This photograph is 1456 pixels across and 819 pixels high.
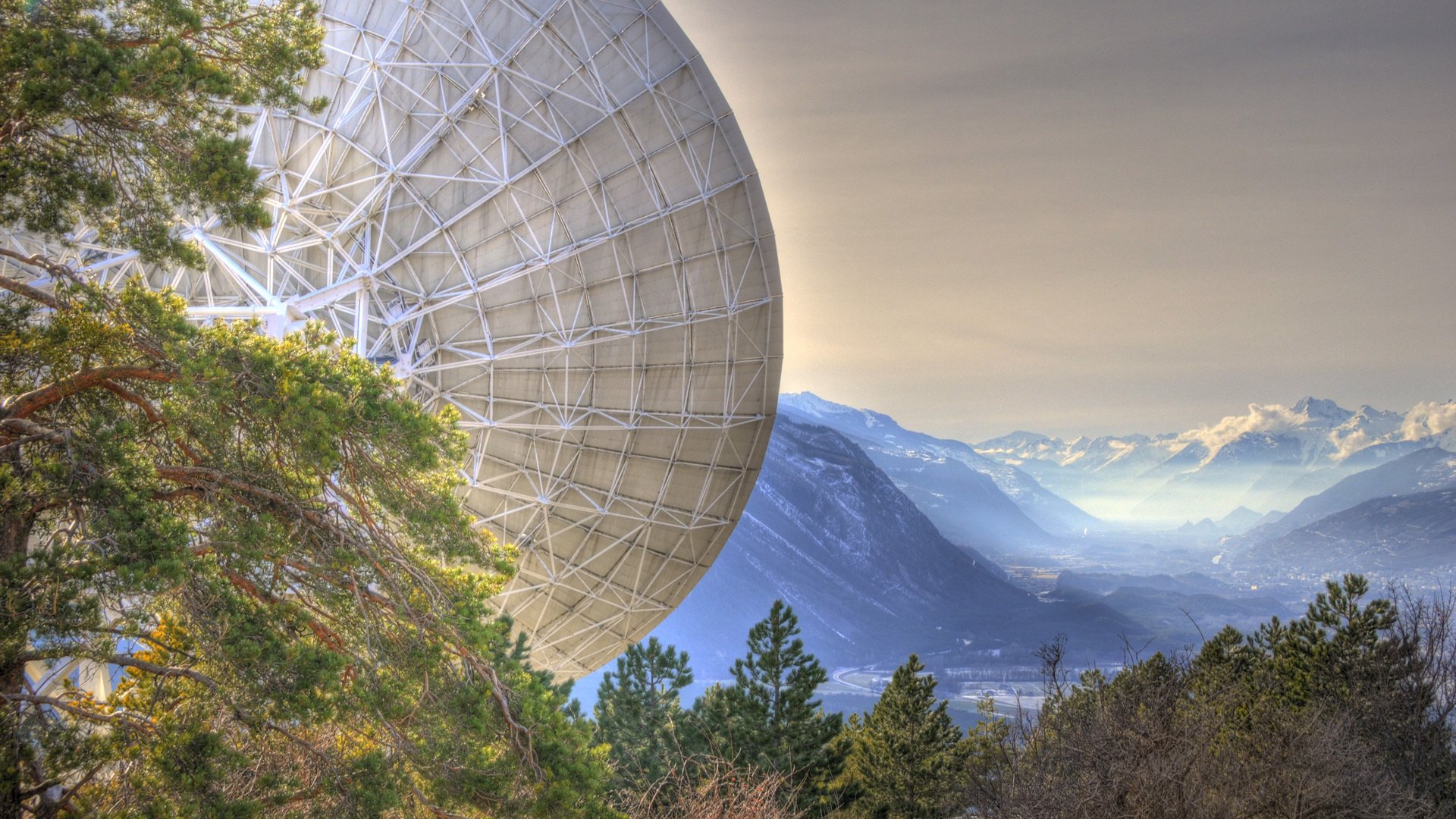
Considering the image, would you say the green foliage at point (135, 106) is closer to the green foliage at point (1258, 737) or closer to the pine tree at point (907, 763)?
the green foliage at point (1258, 737)

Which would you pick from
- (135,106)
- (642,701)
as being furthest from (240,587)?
(642,701)

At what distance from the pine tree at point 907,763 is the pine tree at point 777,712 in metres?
1.54

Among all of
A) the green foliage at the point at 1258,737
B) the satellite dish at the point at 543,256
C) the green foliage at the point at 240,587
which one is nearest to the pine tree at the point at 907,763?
the green foliage at the point at 1258,737

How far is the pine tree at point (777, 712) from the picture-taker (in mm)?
44000

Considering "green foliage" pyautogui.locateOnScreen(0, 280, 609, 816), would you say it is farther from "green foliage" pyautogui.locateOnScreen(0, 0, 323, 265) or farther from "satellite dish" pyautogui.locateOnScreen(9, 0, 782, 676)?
"satellite dish" pyautogui.locateOnScreen(9, 0, 782, 676)

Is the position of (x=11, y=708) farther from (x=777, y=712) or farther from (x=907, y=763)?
(x=907, y=763)

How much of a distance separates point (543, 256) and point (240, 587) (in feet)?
36.2

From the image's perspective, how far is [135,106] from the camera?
11133mm

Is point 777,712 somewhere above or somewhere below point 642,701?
below

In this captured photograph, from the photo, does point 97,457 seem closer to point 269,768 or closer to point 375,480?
point 375,480

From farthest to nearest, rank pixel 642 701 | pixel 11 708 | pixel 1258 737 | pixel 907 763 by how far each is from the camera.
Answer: pixel 642 701, pixel 907 763, pixel 1258 737, pixel 11 708

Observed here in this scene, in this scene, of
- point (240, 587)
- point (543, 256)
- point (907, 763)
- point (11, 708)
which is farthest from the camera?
point (907, 763)

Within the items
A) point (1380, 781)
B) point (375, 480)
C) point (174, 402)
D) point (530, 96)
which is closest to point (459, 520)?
point (375, 480)

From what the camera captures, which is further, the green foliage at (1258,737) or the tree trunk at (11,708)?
the green foliage at (1258,737)
